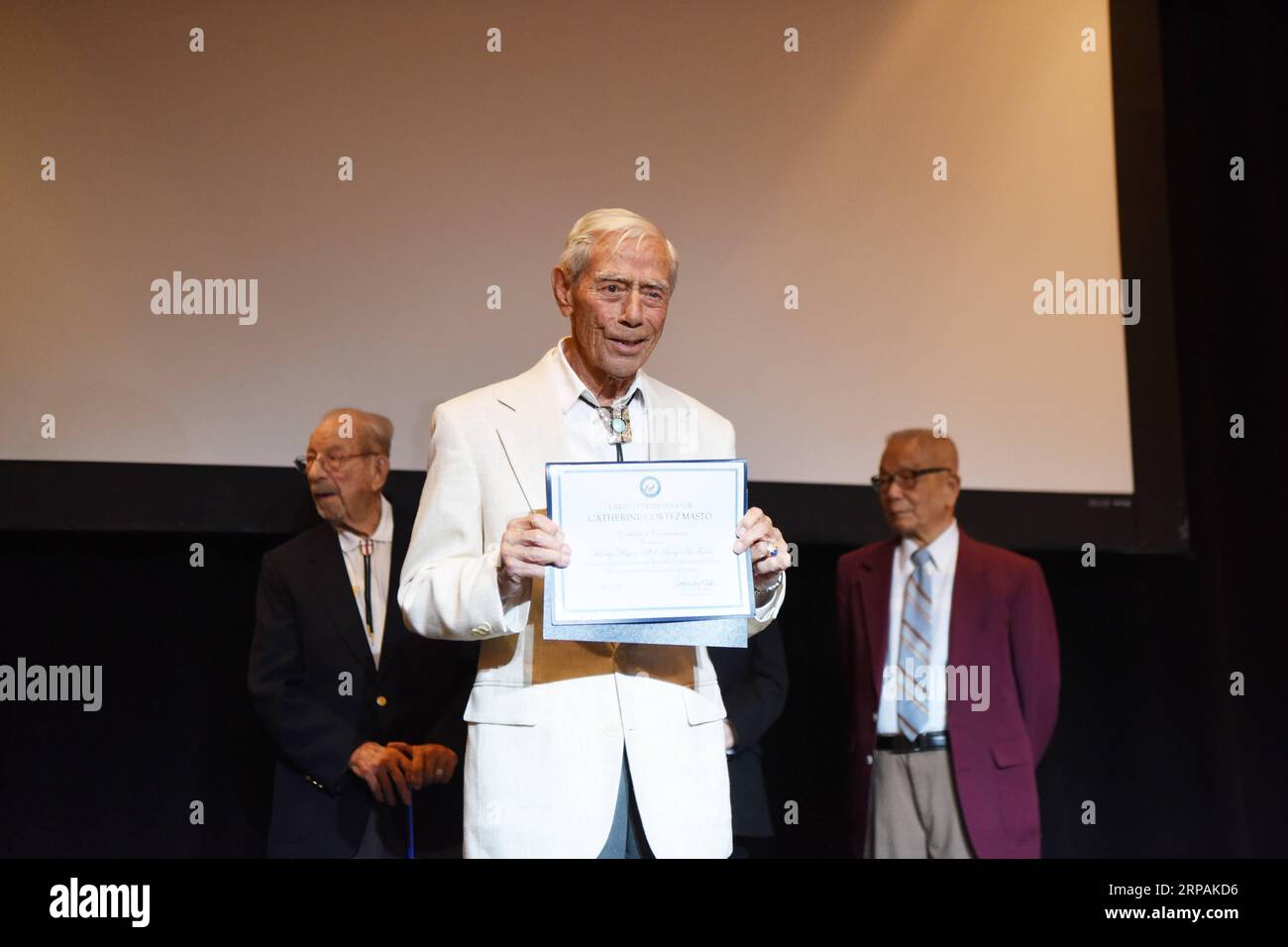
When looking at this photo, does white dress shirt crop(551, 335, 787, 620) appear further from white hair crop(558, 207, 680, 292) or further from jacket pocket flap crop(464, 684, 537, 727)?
jacket pocket flap crop(464, 684, 537, 727)

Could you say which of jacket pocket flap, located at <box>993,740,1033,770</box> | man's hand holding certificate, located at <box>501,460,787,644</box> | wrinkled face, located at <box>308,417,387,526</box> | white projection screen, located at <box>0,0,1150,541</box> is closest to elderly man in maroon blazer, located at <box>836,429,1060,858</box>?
jacket pocket flap, located at <box>993,740,1033,770</box>

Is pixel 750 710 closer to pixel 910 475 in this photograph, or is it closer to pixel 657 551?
pixel 910 475

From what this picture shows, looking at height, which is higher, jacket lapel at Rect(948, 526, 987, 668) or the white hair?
the white hair

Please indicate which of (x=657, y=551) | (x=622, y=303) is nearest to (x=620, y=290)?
(x=622, y=303)

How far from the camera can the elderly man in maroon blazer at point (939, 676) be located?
10.8 ft

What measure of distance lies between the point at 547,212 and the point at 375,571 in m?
1.14

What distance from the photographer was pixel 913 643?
11.2 ft

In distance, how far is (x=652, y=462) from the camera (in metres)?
2.32

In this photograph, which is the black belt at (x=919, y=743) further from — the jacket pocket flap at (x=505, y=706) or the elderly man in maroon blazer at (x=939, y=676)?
the jacket pocket flap at (x=505, y=706)

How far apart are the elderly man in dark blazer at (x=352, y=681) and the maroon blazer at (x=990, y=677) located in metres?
1.05

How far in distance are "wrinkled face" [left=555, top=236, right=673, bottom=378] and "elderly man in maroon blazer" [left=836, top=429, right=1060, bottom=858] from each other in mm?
1331

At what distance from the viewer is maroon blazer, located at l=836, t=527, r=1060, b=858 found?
3277mm

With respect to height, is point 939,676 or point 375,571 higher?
point 375,571
